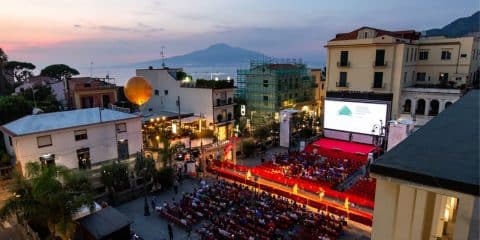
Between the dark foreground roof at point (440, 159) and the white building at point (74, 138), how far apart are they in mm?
23299

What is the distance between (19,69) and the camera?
196 feet

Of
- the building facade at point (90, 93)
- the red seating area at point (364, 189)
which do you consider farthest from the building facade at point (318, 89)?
the building facade at point (90, 93)

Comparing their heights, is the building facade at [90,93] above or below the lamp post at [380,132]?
above

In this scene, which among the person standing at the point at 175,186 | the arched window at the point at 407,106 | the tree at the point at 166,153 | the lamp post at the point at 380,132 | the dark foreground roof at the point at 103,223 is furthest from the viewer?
the arched window at the point at 407,106

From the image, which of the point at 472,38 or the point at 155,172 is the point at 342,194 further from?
the point at 472,38

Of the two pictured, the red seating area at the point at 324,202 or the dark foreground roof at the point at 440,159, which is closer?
the dark foreground roof at the point at 440,159

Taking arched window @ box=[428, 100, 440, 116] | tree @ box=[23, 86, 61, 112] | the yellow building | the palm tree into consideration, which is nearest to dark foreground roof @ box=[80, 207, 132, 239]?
the palm tree

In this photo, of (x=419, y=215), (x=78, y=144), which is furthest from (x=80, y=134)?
(x=419, y=215)

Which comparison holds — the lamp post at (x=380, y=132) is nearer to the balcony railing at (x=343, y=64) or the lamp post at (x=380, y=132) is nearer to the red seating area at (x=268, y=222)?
the balcony railing at (x=343, y=64)

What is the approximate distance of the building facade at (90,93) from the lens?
3497 cm

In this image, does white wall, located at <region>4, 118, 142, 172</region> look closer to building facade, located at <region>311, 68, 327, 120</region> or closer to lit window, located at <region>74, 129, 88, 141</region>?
lit window, located at <region>74, 129, 88, 141</region>

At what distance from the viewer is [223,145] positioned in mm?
29688

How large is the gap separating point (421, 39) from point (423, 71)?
3.84m

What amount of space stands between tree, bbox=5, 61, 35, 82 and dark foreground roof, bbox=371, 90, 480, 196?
2766 inches
